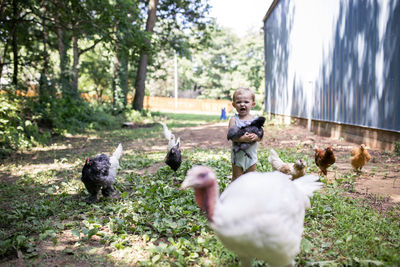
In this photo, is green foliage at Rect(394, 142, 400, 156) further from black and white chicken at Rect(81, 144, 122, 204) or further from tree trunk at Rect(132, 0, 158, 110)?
tree trunk at Rect(132, 0, 158, 110)

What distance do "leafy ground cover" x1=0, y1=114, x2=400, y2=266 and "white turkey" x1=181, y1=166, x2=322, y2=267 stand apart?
0.82m

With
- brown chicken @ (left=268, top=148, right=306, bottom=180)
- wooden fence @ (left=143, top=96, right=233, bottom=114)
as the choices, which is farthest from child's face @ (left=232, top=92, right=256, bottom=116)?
wooden fence @ (left=143, top=96, right=233, bottom=114)

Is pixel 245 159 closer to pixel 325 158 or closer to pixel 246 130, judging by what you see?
pixel 246 130

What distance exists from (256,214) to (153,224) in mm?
1888

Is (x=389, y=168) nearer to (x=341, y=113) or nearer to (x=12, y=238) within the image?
(x=341, y=113)

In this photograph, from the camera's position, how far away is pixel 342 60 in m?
8.83

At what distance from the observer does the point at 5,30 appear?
973cm

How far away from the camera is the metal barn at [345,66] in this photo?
660cm

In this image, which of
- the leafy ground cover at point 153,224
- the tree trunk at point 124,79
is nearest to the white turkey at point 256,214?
the leafy ground cover at point 153,224

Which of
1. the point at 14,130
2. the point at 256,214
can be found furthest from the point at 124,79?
the point at 256,214

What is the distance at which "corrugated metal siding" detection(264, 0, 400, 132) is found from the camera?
21.6ft

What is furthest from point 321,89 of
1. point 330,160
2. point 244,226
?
point 244,226

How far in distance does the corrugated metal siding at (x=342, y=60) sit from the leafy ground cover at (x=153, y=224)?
2096 mm

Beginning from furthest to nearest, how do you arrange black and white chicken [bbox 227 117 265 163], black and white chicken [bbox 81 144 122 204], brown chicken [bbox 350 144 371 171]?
1. brown chicken [bbox 350 144 371 171]
2. black and white chicken [bbox 81 144 122 204]
3. black and white chicken [bbox 227 117 265 163]
